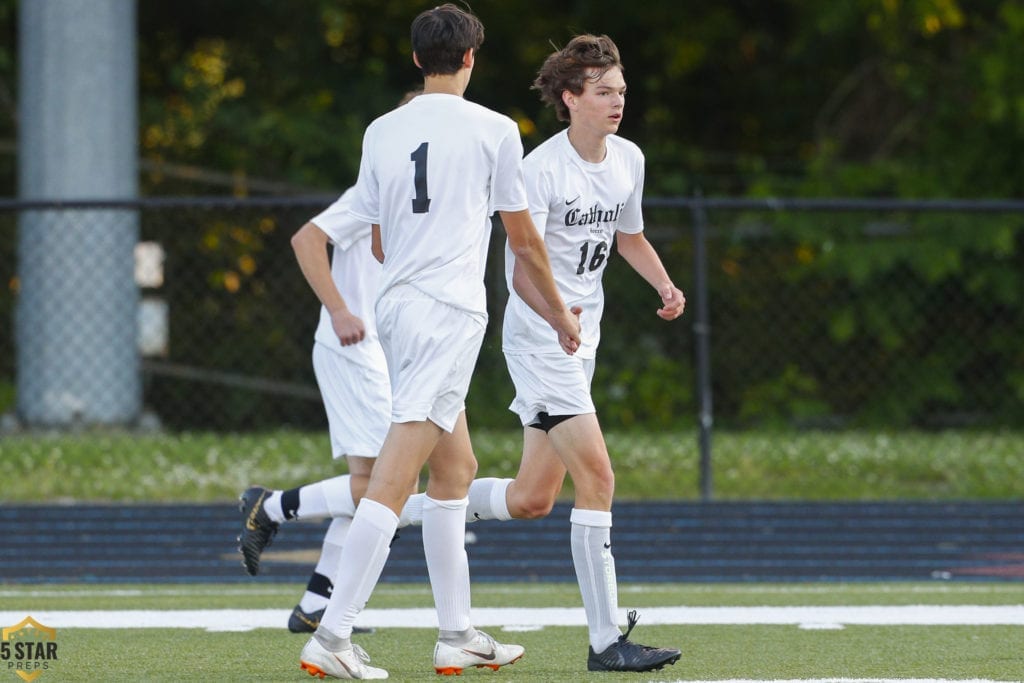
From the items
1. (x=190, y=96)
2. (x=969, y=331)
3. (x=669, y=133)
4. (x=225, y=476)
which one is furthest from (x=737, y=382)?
(x=190, y=96)

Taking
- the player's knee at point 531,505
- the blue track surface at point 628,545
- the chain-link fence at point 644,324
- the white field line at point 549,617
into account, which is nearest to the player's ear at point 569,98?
the player's knee at point 531,505

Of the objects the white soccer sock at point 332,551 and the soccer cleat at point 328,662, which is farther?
the white soccer sock at point 332,551

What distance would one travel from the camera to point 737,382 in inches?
462

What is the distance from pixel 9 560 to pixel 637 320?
554 centimetres

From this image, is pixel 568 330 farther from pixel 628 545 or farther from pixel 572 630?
pixel 628 545

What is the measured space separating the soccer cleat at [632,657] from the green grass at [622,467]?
4.33 m

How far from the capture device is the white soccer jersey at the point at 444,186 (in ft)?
14.8

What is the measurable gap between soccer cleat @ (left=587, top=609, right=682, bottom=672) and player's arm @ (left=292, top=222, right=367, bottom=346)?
52.3 inches

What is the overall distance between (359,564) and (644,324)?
7706 millimetres

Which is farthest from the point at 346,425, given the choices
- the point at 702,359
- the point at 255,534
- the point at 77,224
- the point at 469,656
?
the point at 77,224

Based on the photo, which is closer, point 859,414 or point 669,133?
point 859,414

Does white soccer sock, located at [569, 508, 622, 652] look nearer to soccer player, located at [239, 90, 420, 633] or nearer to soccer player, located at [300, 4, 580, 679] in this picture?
soccer player, located at [300, 4, 580, 679]

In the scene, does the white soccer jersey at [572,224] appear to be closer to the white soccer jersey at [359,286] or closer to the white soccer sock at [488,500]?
the white soccer sock at [488,500]

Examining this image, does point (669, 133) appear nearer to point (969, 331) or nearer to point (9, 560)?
point (969, 331)
